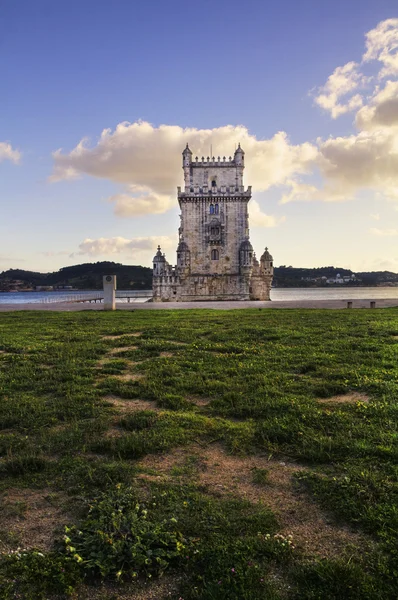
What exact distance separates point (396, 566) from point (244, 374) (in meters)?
5.23

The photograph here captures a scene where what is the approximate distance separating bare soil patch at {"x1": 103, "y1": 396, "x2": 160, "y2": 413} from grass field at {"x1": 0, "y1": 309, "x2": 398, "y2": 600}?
0.16 ft

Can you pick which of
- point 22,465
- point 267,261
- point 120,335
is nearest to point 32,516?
point 22,465

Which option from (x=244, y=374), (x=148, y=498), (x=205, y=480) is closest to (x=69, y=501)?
(x=148, y=498)

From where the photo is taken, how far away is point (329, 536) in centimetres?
347

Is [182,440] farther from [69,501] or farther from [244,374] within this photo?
[244,374]

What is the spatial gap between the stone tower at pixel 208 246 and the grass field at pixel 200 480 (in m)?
47.9

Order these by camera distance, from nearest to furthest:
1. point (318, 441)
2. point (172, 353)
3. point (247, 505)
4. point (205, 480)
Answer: point (247, 505) < point (205, 480) < point (318, 441) < point (172, 353)

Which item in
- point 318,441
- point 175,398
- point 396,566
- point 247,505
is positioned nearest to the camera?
point 396,566

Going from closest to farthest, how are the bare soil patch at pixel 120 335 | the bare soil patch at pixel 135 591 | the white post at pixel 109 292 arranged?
the bare soil patch at pixel 135 591, the bare soil patch at pixel 120 335, the white post at pixel 109 292

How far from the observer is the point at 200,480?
171 inches

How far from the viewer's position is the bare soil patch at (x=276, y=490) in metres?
3.42

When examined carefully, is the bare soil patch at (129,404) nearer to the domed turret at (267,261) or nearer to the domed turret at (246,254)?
the domed turret at (246,254)

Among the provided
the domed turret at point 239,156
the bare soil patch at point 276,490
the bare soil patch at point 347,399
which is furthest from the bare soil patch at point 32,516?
the domed turret at point 239,156

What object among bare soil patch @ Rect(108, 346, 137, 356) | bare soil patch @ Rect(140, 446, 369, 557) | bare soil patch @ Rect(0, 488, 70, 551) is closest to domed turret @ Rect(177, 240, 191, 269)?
bare soil patch @ Rect(108, 346, 137, 356)
